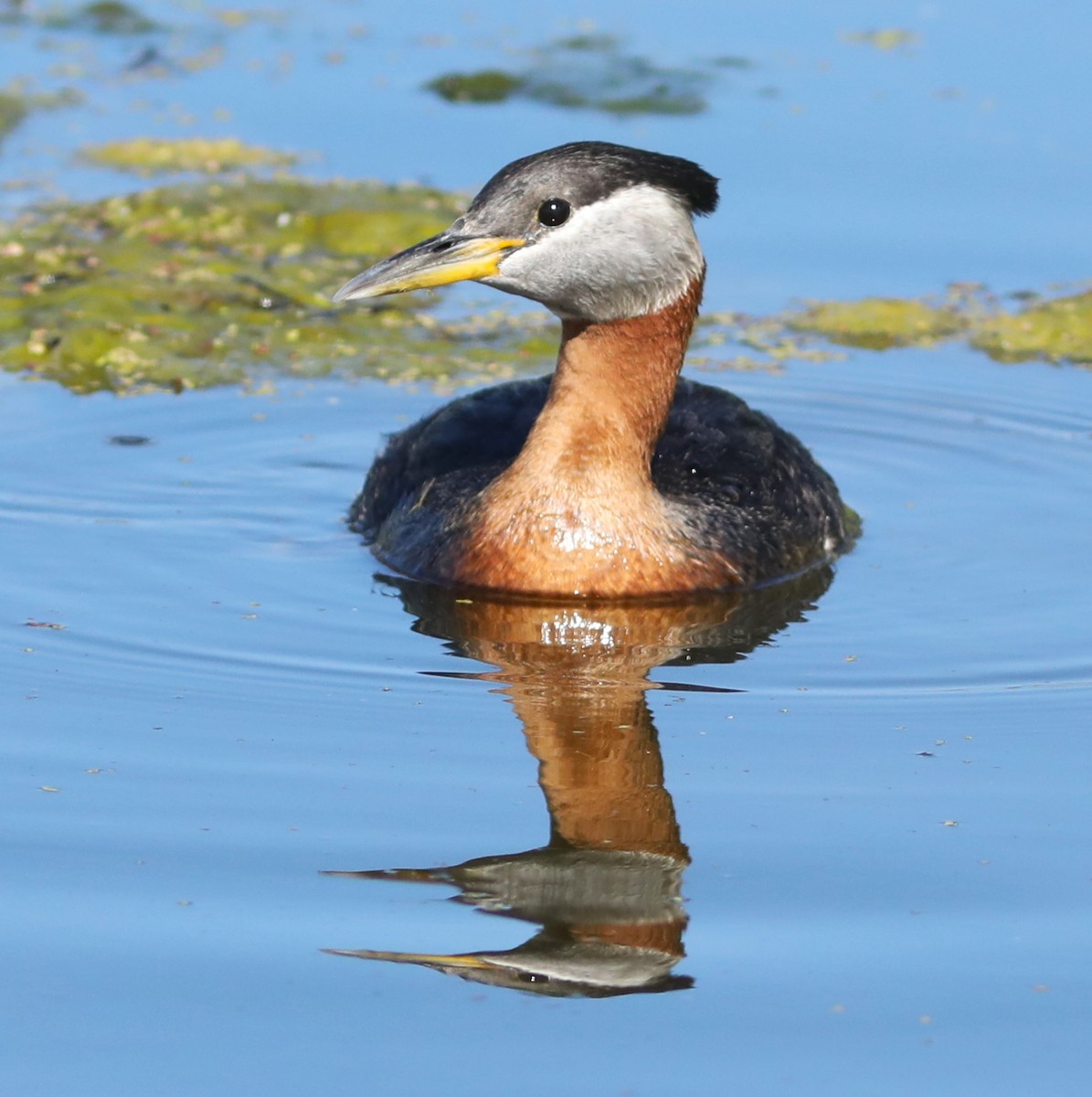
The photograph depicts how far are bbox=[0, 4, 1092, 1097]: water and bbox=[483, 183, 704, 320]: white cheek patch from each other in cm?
133

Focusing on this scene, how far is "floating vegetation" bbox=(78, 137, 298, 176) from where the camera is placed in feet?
50.6

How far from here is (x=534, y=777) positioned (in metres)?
7.14

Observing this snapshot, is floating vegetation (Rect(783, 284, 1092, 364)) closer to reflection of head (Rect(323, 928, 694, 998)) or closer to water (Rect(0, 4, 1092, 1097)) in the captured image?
water (Rect(0, 4, 1092, 1097))

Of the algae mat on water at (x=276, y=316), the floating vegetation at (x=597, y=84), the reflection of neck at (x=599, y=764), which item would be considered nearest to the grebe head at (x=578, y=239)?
the reflection of neck at (x=599, y=764)

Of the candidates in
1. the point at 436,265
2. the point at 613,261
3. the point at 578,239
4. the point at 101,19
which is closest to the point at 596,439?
the point at 613,261

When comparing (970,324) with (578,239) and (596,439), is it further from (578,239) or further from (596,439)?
(578,239)

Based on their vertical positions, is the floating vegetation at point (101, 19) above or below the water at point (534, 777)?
above

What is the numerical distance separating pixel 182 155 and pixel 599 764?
375 inches

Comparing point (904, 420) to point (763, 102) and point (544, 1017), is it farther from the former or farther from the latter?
point (544, 1017)

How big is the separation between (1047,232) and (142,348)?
5.91 meters

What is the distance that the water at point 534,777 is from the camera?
5.53m

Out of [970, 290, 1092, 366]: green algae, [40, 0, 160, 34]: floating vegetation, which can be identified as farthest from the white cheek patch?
[40, 0, 160, 34]: floating vegetation

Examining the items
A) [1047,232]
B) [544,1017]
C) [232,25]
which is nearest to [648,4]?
[232,25]

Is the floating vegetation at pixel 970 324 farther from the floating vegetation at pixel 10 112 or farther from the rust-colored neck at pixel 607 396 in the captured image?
the floating vegetation at pixel 10 112
